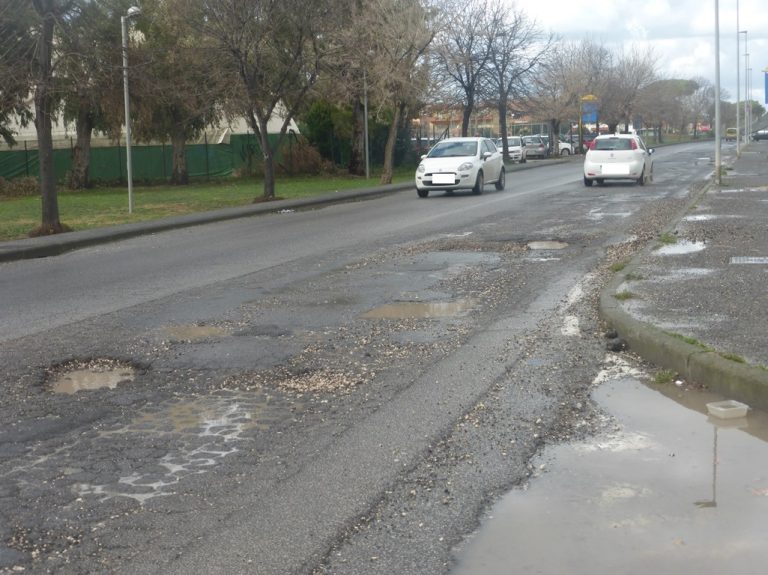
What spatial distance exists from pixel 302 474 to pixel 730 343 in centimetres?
360

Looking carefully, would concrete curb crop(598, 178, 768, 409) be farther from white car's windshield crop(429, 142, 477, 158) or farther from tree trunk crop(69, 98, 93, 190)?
tree trunk crop(69, 98, 93, 190)

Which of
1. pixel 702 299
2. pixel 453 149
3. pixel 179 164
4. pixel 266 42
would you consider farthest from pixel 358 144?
pixel 702 299

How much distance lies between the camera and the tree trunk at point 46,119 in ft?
65.9

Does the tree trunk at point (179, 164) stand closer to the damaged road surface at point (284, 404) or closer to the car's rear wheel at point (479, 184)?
the car's rear wheel at point (479, 184)

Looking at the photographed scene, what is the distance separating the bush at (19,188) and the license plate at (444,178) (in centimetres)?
1877

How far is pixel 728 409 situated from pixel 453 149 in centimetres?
2413

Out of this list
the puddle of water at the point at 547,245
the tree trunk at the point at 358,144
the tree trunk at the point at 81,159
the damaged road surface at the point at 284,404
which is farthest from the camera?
the tree trunk at the point at 358,144

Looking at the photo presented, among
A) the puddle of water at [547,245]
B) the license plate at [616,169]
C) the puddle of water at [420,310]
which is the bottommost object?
the puddle of water at [420,310]

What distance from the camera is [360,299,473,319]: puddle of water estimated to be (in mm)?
9789

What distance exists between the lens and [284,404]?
6621mm

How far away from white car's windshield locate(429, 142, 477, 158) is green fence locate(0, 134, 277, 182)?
2056cm

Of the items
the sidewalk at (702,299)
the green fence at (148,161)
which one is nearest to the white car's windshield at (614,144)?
the sidewalk at (702,299)

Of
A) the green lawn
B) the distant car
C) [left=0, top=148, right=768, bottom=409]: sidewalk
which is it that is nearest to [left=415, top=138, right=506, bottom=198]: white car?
the green lawn

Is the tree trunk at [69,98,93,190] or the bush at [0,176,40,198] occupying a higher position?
the tree trunk at [69,98,93,190]
